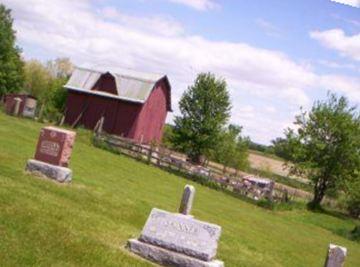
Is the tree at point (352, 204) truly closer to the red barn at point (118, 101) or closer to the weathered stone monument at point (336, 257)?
the red barn at point (118, 101)

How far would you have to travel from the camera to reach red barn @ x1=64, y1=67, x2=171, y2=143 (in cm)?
4506

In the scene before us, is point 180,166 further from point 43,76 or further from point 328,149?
point 43,76

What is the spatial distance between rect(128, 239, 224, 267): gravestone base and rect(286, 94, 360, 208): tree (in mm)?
33721

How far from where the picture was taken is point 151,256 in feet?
33.7

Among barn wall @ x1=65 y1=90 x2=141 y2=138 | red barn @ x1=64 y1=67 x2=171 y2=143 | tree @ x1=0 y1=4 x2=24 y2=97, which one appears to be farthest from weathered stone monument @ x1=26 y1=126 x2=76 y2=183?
tree @ x1=0 y1=4 x2=24 y2=97

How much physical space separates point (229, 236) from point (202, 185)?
16.6 meters

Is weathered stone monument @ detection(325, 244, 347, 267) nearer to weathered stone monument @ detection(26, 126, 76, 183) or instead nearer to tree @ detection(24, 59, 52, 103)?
weathered stone monument @ detection(26, 126, 76, 183)

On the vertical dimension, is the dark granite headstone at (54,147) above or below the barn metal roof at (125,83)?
below

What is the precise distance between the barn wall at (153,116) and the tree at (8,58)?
71.5ft

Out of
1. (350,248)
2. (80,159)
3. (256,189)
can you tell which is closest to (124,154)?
(256,189)

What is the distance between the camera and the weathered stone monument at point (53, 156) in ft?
48.2

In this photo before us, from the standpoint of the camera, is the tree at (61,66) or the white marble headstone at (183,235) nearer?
the white marble headstone at (183,235)

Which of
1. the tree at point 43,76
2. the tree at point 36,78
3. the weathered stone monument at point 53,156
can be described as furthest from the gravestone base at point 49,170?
the tree at point 36,78

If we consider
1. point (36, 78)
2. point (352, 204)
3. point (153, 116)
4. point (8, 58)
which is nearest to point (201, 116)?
point (153, 116)
